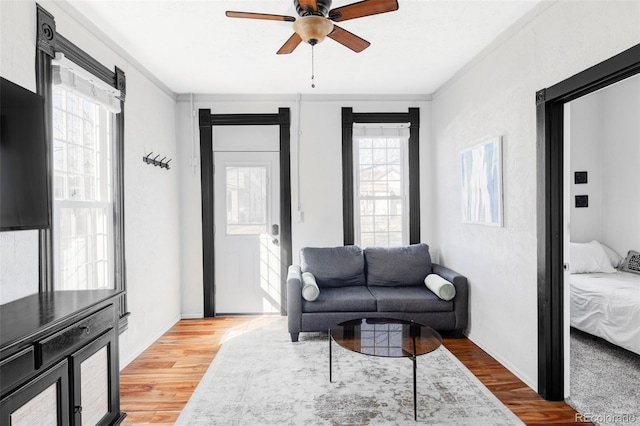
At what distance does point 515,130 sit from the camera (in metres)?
2.78

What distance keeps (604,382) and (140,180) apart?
13.4 ft

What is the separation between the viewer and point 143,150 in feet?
11.4

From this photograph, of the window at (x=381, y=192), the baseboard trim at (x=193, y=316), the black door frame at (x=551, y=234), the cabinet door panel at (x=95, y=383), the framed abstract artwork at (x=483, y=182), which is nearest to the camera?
the cabinet door panel at (x=95, y=383)

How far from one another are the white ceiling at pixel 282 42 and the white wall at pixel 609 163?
1876 mm

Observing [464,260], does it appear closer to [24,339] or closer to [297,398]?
[297,398]

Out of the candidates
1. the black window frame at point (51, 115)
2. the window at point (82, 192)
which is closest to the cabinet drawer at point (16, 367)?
the black window frame at point (51, 115)

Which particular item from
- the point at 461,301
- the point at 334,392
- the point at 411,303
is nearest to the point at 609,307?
the point at 461,301

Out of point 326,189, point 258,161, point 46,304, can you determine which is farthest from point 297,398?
point 258,161

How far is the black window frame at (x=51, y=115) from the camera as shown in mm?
2166

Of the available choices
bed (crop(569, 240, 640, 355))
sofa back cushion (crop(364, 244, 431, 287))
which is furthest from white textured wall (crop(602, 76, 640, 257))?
sofa back cushion (crop(364, 244, 431, 287))

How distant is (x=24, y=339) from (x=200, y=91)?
11.4 ft

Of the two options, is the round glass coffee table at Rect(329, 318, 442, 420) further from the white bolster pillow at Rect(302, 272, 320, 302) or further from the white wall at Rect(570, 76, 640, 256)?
the white wall at Rect(570, 76, 640, 256)

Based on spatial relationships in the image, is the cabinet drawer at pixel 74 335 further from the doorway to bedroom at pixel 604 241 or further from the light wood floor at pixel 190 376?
the doorway to bedroom at pixel 604 241

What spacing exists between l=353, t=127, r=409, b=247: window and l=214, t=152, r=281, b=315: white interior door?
3.50 ft
